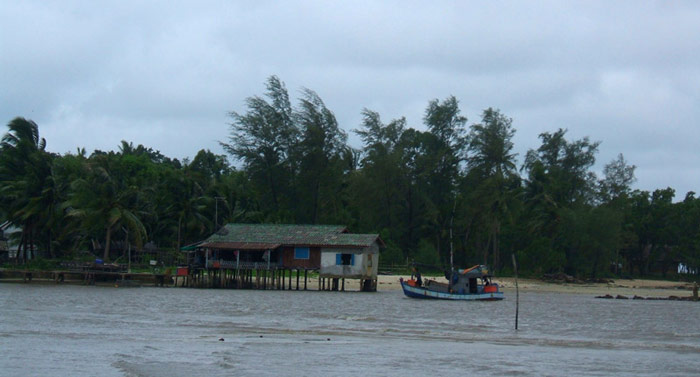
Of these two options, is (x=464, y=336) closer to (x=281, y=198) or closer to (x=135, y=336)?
(x=135, y=336)

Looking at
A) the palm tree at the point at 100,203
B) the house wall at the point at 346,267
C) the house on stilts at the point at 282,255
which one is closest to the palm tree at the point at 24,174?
the palm tree at the point at 100,203

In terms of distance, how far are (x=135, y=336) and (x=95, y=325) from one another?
4.13 meters

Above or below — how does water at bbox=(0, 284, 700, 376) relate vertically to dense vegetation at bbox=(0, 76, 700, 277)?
below

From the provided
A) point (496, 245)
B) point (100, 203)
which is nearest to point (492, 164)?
point (496, 245)

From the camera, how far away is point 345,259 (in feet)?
181

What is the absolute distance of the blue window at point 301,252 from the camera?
5541cm

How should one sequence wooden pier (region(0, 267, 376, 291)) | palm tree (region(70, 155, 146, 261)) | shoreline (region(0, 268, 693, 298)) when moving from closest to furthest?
wooden pier (region(0, 267, 376, 291)), palm tree (region(70, 155, 146, 261)), shoreline (region(0, 268, 693, 298))

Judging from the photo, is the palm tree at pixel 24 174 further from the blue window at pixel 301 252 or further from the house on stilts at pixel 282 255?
the blue window at pixel 301 252

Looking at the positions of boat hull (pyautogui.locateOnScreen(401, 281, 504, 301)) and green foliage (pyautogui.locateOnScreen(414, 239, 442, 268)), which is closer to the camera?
boat hull (pyautogui.locateOnScreen(401, 281, 504, 301))

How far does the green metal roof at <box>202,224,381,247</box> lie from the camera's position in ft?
179

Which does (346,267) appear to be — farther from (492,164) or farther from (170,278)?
(492,164)

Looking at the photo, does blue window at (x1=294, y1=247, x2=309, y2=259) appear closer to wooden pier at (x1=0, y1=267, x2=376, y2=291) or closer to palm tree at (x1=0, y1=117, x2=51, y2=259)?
wooden pier at (x1=0, y1=267, x2=376, y2=291)

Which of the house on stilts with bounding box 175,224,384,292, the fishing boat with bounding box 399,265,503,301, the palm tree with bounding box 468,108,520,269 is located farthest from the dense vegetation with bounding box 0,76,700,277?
the fishing boat with bounding box 399,265,503,301

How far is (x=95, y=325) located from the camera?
2931 cm
